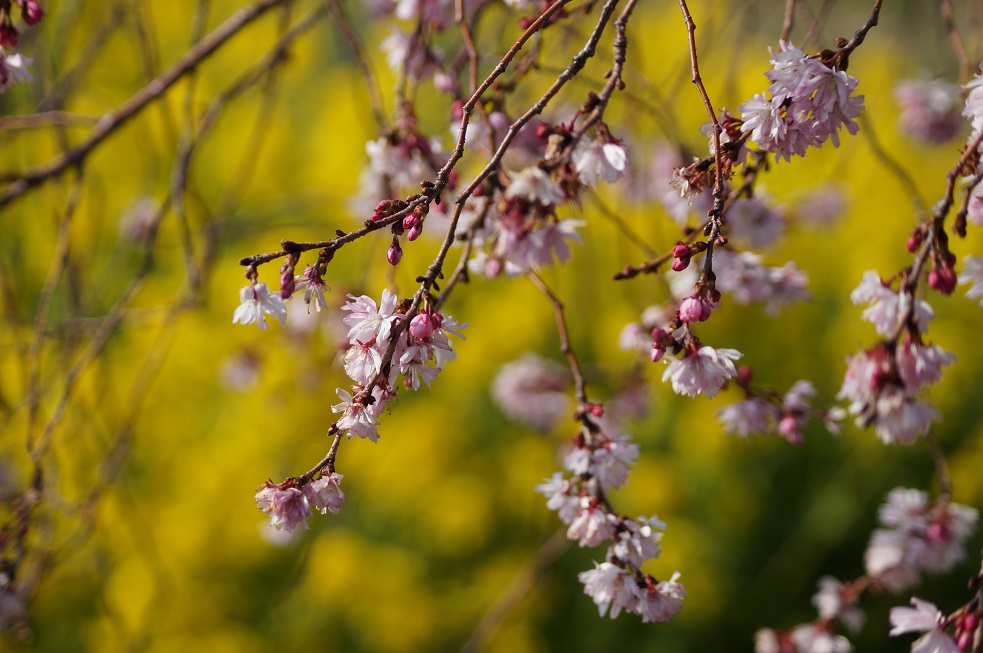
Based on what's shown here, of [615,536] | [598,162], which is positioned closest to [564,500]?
[615,536]

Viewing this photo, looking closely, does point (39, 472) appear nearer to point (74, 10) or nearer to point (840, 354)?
point (74, 10)

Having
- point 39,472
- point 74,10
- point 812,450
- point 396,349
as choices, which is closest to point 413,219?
point 396,349

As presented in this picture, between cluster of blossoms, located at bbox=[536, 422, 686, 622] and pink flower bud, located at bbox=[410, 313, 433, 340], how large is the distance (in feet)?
0.71

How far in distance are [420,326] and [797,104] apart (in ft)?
0.91

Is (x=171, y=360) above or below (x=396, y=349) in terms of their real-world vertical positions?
above

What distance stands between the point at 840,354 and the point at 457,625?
130 cm

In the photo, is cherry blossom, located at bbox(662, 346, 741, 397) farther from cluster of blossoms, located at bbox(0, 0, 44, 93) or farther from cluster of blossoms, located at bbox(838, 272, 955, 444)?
cluster of blossoms, located at bbox(0, 0, 44, 93)

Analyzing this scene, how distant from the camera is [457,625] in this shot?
6.59ft

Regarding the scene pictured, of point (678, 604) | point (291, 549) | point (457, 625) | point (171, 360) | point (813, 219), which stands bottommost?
point (678, 604)

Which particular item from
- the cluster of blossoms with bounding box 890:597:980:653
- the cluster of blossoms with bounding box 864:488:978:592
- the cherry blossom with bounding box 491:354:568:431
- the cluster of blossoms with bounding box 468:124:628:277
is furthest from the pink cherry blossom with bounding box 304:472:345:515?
the cherry blossom with bounding box 491:354:568:431

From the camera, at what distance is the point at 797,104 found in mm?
547

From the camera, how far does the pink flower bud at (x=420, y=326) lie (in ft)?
1.64

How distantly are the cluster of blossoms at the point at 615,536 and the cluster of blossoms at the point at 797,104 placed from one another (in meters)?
0.25

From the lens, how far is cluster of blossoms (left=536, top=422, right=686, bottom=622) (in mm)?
636
